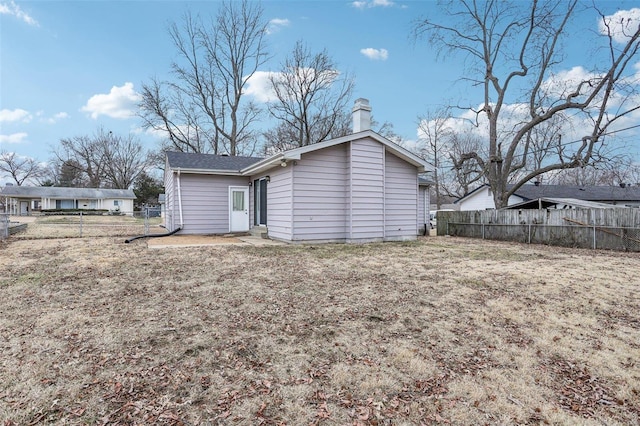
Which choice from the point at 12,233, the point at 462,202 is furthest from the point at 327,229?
the point at 462,202

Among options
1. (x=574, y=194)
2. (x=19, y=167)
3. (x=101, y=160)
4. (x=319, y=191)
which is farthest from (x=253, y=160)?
(x=19, y=167)

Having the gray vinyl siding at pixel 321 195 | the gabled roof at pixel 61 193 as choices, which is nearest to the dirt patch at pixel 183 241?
the gray vinyl siding at pixel 321 195

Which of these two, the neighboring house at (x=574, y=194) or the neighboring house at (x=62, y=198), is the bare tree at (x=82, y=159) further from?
the neighboring house at (x=574, y=194)

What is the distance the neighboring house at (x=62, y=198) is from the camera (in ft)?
117

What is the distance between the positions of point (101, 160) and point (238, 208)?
38.3 m

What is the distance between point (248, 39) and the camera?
2366cm

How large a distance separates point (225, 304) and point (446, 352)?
2.58m

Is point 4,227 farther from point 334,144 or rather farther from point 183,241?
point 334,144

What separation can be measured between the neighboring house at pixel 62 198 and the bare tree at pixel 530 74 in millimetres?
36173

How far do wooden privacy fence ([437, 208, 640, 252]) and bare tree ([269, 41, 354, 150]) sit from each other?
1331 cm

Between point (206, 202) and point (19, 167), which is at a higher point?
point (19, 167)

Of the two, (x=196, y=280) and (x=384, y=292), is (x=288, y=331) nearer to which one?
(x=384, y=292)

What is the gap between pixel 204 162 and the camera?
1263 cm

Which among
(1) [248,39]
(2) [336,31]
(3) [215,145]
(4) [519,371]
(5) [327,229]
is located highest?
(1) [248,39]
